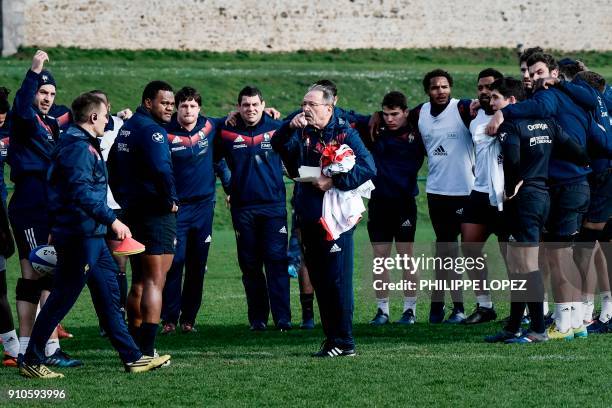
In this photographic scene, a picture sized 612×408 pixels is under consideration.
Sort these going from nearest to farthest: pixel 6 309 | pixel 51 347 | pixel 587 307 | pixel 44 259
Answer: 1. pixel 44 259
2. pixel 51 347
3. pixel 6 309
4. pixel 587 307

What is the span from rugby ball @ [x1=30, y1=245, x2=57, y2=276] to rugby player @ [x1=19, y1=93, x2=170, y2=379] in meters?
0.34

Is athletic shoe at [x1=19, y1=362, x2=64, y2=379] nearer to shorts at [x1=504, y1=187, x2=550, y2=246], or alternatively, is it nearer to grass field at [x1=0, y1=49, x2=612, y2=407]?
grass field at [x1=0, y1=49, x2=612, y2=407]

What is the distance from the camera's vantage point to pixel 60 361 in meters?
9.12

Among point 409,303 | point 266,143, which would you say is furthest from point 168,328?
point 409,303

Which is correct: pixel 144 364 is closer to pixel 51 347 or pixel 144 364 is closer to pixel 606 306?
pixel 51 347

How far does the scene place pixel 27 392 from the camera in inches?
314

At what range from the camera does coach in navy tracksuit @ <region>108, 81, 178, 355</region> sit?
902 centimetres

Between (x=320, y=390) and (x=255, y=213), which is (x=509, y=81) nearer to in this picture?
(x=255, y=213)

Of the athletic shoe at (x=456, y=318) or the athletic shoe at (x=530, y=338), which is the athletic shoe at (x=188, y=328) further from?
the athletic shoe at (x=530, y=338)

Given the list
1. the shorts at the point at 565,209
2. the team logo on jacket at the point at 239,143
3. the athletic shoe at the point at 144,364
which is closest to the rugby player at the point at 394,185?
the team logo on jacket at the point at 239,143

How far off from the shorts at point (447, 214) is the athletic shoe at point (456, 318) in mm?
657

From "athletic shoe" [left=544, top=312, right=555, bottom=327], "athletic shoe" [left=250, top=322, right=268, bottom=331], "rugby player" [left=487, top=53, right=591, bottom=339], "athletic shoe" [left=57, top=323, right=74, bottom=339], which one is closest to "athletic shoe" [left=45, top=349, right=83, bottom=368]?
"athletic shoe" [left=57, top=323, right=74, bottom=339]

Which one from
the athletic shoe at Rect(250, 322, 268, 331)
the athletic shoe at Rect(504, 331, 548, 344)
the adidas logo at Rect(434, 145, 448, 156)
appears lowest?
the athletic shoe at Rect(250, 322, 268, 331)

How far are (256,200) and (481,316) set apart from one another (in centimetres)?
216
